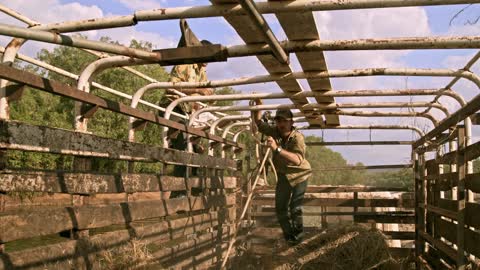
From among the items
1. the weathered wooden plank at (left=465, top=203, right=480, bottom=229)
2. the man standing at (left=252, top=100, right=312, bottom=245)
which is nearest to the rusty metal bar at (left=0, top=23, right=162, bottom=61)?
the weathered wooden plank at (left=465, top=203, right=480, bottom=229)

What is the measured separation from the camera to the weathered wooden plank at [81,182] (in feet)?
11.1

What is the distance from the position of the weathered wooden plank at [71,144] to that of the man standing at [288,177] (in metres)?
1.88

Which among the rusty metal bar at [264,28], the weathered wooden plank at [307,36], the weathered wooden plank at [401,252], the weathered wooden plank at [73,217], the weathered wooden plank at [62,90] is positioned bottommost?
the weathered wooden plank at [401,252]

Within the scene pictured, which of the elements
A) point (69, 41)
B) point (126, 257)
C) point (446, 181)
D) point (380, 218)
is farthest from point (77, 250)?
point (380, 218)

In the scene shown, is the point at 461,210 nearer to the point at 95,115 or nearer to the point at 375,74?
the point at 375,74

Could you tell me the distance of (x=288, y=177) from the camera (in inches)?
304

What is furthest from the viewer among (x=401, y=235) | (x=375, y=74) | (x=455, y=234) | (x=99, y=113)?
(x=99, y=113)

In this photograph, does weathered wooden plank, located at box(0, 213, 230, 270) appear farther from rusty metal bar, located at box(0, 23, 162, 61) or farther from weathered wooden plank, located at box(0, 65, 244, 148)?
rusty metal bar, located at box(0, 23, 162, 61)

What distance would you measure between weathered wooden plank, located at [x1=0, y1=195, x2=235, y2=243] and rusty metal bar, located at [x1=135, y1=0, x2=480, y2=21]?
5.02 feet

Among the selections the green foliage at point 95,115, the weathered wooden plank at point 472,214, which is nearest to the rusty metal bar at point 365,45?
the weathered wooden plank at point 472,214

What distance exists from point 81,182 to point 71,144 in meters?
0.32

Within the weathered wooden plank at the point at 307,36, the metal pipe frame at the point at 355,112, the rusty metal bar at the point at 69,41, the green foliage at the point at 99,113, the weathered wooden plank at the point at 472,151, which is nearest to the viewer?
the rusty metal bar at the point at 69,41

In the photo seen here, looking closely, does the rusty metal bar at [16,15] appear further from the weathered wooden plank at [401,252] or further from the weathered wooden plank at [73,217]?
the weathered wooden plank at [401,252]

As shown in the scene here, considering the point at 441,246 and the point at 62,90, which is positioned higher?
the point at 62,90
